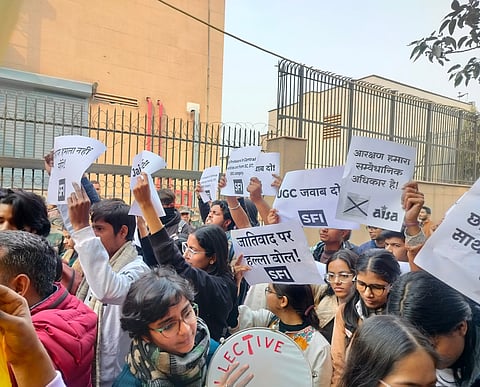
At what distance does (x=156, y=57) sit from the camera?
11477 mm

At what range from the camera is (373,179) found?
110 inches

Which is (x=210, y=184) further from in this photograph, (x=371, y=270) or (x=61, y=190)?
(x=371, y=270)

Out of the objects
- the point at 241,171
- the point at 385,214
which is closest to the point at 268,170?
the point at 241,171

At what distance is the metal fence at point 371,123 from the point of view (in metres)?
8.16

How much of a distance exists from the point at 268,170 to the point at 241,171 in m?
0.28

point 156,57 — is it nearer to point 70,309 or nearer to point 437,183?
point 437,183

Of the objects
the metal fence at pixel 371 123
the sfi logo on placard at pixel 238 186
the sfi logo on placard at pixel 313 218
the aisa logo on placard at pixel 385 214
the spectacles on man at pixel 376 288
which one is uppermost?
the metal fence at pixel 371 123

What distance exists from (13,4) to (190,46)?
1145cm

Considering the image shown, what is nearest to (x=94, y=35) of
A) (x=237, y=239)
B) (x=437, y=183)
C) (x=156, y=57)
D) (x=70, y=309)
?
(x=156, y=57)

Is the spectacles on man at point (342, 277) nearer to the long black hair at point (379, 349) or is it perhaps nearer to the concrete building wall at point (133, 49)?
the long black hair at point (379, 349)

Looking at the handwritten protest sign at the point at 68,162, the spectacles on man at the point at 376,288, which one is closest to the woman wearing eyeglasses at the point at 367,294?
the spectacles on man at the point at 376,288

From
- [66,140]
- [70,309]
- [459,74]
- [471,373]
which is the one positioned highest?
[459,74]

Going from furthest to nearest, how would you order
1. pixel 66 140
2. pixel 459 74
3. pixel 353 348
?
1. pixel 66 140
2. pixel 459 74
3. pixel 353 348

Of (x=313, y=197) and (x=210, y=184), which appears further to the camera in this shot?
(x=210, y=184)
